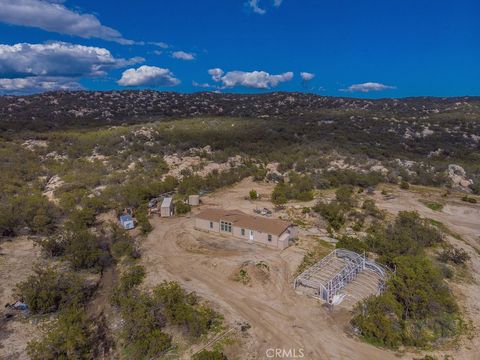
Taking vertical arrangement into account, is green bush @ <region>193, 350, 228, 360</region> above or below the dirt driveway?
above

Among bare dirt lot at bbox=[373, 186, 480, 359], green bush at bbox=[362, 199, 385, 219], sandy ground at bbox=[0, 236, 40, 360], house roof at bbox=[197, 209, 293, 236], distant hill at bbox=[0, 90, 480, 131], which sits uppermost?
distant hill at bbox=[0, 90, 480, 131]

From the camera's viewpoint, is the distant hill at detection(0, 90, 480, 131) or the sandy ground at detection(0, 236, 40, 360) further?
the distant hill at detection(0, 90, 480, 131)

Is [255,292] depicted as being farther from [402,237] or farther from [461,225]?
[461,225]

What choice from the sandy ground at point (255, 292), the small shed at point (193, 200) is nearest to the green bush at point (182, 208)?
the small shed at point (193, 200)

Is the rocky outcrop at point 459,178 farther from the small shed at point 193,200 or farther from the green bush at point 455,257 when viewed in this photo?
the small shed at point 193,200

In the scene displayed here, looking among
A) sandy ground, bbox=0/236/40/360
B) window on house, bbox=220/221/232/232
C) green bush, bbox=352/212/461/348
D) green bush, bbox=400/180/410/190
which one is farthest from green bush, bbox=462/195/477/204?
sandy ground, bbox=0/236/40/360

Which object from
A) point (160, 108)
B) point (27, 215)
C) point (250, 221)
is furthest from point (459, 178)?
point (160, 108)

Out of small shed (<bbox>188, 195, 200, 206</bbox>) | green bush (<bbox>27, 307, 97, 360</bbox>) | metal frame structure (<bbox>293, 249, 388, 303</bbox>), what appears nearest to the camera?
green bush (<bbox>27, 307, 97, 360</bbox>)

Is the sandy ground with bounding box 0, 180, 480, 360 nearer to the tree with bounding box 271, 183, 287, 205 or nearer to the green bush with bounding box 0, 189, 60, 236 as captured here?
the green bush with bounding box 0, 189, 60, 236
